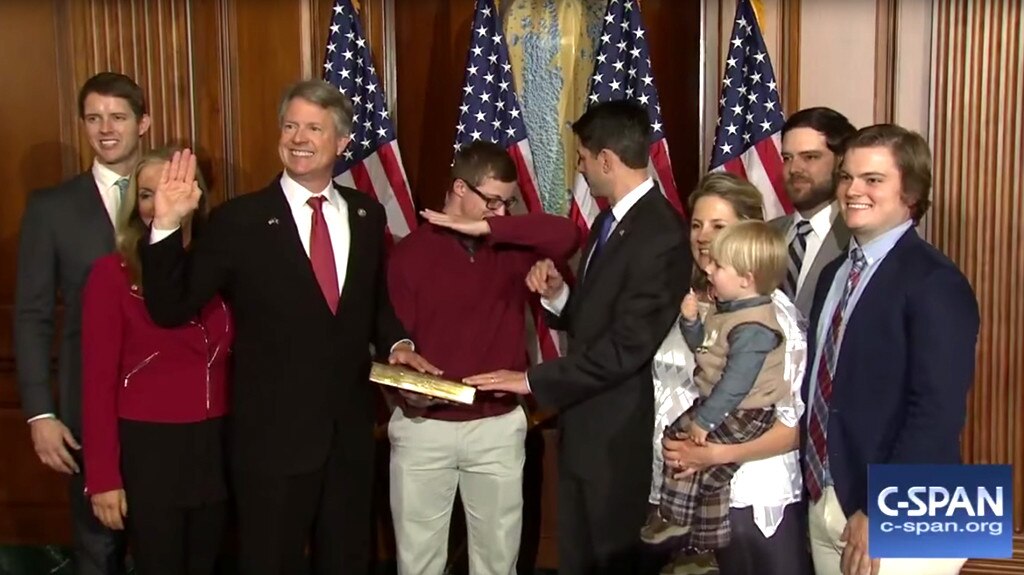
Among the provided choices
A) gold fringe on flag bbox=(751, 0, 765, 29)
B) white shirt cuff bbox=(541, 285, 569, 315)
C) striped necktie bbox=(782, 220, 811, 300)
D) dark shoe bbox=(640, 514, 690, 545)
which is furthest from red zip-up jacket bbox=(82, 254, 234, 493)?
gold fringe on flag bbox=(751, 0, 765, 29)

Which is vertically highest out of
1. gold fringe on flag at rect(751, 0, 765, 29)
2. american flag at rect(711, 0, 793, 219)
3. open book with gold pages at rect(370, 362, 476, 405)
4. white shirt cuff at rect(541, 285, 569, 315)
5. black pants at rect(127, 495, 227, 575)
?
gold fringe on flag at rect(751, 0, 765, 29)

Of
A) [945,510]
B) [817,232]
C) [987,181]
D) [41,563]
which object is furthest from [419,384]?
[41,563]

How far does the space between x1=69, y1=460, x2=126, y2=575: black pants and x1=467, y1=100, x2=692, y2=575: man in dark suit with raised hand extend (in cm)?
120

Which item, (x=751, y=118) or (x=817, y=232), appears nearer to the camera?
(x=817, y=232)

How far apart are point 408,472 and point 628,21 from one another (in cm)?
172

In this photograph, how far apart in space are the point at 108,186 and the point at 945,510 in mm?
2322

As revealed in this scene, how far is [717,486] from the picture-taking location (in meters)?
2.30

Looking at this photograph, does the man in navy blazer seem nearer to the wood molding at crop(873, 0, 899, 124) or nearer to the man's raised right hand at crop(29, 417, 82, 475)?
the wood molding at crop(873, 0, 899, 124)

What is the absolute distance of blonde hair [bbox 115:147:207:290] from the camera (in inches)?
97.1

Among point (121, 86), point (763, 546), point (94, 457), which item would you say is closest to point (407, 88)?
point (121, 86)

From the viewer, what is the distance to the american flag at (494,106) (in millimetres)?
3633

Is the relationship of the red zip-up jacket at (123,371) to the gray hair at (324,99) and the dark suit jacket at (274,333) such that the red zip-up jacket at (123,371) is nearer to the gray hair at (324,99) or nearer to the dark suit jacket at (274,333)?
the dark suit jacket at (274,333)

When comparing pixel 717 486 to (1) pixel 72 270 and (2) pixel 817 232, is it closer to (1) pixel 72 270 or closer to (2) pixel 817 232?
(2) pixel 817 232

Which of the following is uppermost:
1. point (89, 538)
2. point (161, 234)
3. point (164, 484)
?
point (161, 234)
